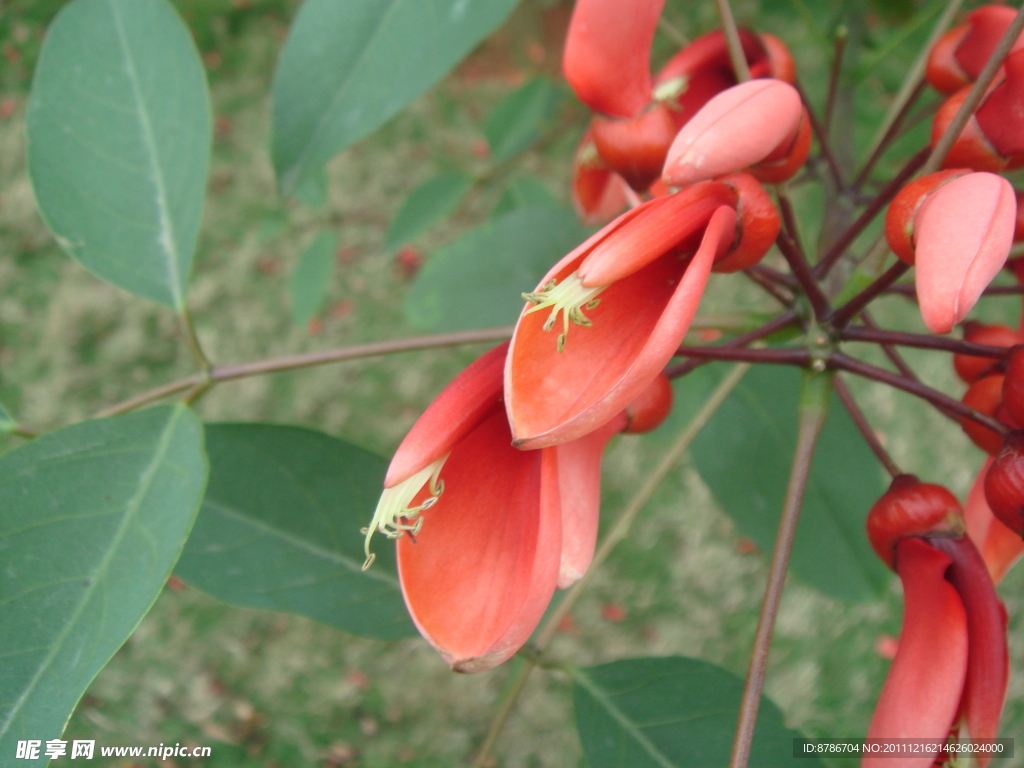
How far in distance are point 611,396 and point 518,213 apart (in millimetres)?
495

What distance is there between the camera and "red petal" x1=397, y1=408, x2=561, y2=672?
12.6 inches

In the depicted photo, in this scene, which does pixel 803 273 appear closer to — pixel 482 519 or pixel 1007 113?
pixel 1007 113

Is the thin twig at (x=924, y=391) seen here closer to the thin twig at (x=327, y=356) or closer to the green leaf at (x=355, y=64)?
the thin twig at (x=327, y=356)

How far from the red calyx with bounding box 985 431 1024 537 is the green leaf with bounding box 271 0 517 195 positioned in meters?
0.39

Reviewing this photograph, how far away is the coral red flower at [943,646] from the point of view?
1.17 feet

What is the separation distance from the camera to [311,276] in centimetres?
109

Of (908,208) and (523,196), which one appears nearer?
(908,208)

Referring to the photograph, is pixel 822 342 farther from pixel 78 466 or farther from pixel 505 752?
pixel 505 752

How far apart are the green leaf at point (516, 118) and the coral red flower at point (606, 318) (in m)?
0.71

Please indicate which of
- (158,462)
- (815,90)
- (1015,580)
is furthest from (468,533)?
(1015,580)

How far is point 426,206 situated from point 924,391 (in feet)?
2.38

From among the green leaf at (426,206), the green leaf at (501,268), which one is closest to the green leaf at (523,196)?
the green leaf at (426,206)

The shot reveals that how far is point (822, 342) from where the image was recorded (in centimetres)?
44

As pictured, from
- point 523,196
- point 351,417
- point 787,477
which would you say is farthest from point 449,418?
point 351,417
